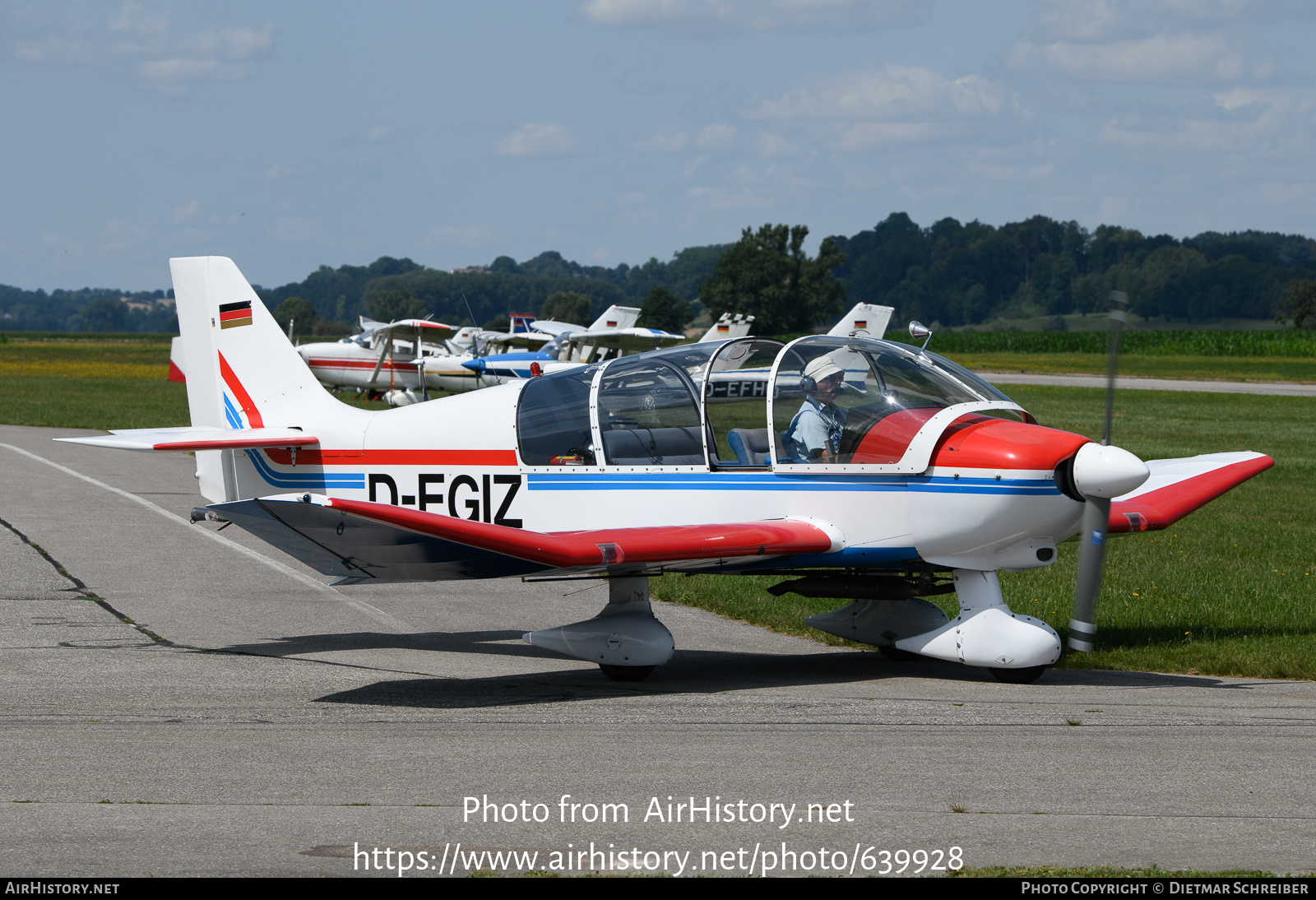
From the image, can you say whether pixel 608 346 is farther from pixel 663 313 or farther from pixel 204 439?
pixel 663 313

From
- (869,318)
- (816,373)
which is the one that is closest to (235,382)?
(816,373)

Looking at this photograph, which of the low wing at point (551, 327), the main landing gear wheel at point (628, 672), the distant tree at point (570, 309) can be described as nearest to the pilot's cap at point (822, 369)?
the main landing gear wheel at point (628, 672)

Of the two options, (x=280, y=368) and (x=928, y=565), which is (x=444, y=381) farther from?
(x=928, y=565)

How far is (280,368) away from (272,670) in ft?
8.92

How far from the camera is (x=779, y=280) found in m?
131

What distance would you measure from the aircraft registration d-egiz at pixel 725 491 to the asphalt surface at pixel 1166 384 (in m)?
41.0

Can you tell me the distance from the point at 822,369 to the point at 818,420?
33 cm

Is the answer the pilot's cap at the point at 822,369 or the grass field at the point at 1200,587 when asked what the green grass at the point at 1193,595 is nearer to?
the grass field at the point at 1200,587

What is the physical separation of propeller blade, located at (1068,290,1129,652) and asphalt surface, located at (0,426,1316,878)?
0.42 metres

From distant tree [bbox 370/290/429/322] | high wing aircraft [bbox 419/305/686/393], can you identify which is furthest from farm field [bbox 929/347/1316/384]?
distant tree [bbox 370/290/429/322]

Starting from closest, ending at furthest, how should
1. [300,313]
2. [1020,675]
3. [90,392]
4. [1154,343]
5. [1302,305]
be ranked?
1. [1020,675]
2. [90,392]
3. [1154,343]
4. [1302,305]
5. [300,313]

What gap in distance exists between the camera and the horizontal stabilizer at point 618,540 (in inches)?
280
